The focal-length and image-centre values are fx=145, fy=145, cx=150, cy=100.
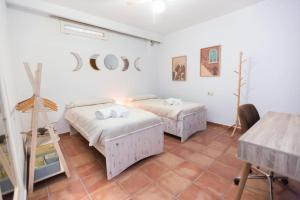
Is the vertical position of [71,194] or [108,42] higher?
[108,42]

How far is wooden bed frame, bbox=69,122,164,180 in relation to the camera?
1.73m

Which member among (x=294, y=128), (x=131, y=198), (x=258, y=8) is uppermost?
(x=258, y=8)

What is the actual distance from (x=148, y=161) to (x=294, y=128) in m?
1.66

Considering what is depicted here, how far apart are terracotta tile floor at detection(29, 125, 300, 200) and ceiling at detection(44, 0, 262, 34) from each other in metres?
2.54

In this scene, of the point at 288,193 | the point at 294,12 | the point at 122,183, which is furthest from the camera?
the point at 294,12

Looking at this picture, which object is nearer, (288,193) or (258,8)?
(288,193)

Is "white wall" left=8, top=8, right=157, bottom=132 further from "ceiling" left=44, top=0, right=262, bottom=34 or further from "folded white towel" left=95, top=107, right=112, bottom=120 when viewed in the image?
"folded white towel" left=95, top=107, right=112, bottom=120

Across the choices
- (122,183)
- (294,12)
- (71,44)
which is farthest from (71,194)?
(294,12)

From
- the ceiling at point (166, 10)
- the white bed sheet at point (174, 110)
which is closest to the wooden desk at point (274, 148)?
the white bed sheet at point (174, 110)

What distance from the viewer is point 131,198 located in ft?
4.87

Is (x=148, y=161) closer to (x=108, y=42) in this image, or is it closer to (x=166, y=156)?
(x=166, y=156)

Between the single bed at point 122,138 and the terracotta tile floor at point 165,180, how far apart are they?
0.51 feet

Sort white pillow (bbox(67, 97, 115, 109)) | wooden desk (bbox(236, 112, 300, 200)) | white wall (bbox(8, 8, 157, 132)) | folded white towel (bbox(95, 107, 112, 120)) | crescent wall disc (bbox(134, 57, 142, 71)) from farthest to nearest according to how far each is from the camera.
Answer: crescent wall disc (bbox(134, 57, 142, 71)), white pillow (bbox(67, 97, 115, 109)), white wall (bbox(8, 8, 157, 132)), folded white towel (bbox(95, 107, 112, 120)), wooden desk (bbox(236, 112, 300, 200))

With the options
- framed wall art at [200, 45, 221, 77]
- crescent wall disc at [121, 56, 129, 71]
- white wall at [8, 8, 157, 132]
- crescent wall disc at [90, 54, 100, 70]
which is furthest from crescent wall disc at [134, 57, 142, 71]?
framed wall art at [200, 45, 221, 77]
